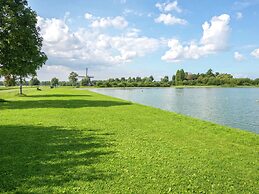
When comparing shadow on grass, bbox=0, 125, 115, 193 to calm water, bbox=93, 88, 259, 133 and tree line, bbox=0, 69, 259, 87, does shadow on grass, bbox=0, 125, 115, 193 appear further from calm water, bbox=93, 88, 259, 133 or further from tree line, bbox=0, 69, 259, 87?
tree line, bbox=0, 69, 259, 87

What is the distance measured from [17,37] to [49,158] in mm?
26034

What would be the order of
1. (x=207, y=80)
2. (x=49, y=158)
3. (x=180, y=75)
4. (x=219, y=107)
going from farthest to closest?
(x=180, y=75), (x=207, y=80), (x=219, y=107), (x=49, y=158)

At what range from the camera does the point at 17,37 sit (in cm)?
3138

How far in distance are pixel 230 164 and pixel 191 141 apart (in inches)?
131

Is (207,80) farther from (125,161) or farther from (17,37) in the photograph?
(125,161)

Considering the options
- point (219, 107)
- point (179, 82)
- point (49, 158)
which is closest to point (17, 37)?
point (219, 107)

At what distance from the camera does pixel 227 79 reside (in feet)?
554

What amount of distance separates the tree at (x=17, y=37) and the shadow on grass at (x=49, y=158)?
20.3m

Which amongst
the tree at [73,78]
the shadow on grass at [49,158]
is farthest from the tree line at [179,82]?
the shadow on grass at [49,158]

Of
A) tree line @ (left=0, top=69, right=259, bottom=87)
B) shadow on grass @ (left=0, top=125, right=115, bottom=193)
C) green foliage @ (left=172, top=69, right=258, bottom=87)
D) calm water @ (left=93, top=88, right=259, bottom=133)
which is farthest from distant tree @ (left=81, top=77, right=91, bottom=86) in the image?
shadow on grass @ (left=0, top=125, right=115, bottom=193)

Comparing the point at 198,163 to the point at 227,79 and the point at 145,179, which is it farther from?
the point at 227,79

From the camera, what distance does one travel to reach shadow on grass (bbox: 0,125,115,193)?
271 inches

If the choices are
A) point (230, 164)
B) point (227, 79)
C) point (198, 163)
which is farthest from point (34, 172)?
point (227, 79)

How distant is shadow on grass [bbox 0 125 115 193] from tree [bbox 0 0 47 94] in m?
20.3
